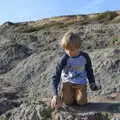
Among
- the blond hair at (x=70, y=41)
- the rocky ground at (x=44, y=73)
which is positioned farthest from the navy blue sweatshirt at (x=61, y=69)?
the rocky ground at (x=44, y=73)

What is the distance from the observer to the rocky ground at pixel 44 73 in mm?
7840

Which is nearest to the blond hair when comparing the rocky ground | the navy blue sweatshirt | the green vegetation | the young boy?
the young boy

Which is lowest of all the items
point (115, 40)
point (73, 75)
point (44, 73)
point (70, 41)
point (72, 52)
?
point (44, 73)

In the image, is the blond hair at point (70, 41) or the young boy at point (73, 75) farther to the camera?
the young boy at point (73, 75)

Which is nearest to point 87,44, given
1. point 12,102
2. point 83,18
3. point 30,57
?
point 30,57

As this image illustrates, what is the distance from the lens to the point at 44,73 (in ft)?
46.1

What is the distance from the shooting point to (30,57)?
15.5 metres

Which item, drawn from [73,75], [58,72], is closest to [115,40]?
[73,75]

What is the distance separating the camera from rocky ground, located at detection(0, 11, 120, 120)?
25.7 ft

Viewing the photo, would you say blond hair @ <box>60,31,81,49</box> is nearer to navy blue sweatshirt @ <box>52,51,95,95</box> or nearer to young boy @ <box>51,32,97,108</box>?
young boy @ <box>51,32,97,108</box>

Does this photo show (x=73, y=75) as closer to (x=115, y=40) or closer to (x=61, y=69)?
(x=61, y=69)

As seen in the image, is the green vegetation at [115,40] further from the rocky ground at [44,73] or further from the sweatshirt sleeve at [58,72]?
the sweatshirt sleeve at [58,72]

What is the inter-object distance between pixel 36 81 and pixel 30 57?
1.86 metres

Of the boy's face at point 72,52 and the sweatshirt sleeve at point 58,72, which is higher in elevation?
the boy's face at point 72,52
